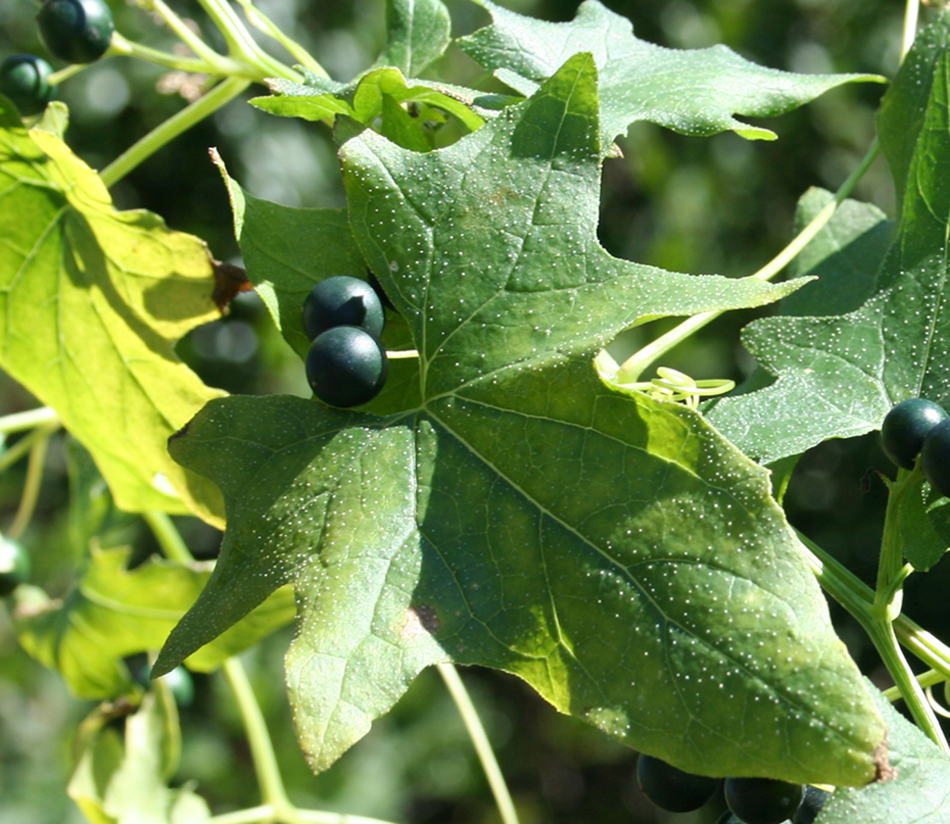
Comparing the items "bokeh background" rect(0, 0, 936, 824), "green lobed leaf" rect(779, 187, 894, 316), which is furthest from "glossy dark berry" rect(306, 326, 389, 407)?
"bokeh background" rect(0, 0, 936, 824)

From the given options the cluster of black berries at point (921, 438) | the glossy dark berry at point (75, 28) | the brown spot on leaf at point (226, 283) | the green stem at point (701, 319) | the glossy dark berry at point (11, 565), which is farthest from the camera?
the glossy dark berry at point (11, 565)

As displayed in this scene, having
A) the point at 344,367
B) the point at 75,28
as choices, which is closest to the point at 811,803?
the point at 344,367

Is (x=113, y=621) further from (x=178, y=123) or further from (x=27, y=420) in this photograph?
(x=178, y=123)

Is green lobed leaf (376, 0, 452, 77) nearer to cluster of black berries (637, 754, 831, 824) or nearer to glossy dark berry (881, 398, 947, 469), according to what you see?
glossy dark berry (881, 398, 947, 469)

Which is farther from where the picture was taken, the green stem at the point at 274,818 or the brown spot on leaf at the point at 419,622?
the green stem at the point at 274,818

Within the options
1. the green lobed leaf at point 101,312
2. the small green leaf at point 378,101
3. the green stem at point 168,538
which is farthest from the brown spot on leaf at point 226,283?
the green stem at point 168,538

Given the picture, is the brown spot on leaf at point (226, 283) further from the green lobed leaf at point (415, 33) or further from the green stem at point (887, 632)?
the green stem at point (887, 632)
